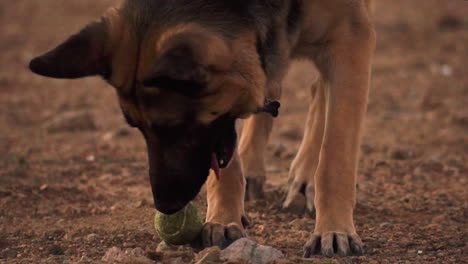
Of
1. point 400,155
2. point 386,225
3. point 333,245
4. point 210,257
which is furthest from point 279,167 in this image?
point 210,257

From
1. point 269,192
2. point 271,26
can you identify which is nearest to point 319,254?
point 271,26

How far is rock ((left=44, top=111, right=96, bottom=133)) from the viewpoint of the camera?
814 cm

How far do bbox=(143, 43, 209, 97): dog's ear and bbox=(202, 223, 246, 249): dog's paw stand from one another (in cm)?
104

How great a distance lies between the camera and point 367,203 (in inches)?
220

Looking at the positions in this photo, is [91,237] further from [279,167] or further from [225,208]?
[279,167]

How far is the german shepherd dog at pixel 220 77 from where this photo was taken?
3.73 metres

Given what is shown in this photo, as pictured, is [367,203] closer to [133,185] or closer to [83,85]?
[133,185]

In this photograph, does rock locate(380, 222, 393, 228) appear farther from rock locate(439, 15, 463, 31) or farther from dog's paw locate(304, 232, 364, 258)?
rock locate(439, 15, 463, 31)

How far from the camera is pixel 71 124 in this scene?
817 centimetres

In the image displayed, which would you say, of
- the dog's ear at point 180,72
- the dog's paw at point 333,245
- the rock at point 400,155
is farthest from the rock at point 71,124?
the dog's ear at point 180,72

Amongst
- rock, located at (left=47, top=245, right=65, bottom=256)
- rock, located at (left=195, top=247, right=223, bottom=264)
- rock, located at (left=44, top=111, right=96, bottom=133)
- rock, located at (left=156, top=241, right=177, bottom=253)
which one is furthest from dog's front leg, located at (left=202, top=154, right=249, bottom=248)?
rock, located at (left=44, top=111, right=96, bottom=133)

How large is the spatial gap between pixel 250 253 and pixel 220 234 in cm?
46

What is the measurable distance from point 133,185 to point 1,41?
305 inches

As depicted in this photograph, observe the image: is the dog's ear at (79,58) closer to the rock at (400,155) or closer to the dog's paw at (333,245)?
the dog's paw at (333,245)
